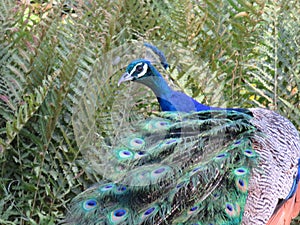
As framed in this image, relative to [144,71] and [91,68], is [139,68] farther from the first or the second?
[91,68]

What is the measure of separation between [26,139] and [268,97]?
1224 mm

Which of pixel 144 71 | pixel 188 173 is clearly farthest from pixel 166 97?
pixel 188 173

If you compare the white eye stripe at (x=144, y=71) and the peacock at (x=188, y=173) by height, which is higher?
the white eye stripe at (x=144, y=71)

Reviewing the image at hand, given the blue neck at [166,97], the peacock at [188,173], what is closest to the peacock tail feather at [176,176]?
the peacock at [188,173]

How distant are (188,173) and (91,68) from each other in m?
0.92

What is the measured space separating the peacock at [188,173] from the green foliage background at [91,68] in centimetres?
46

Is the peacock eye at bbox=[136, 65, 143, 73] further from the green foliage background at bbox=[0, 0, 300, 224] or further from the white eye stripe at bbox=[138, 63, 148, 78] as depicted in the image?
the green foliage background at bbox=[0, 0, 300, 224]

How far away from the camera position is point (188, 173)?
2.37 meters

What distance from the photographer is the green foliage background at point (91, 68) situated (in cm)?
298

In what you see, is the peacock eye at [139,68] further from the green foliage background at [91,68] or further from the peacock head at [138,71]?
the green foliage background at [91,68]

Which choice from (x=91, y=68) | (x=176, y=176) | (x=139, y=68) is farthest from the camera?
(x=91, y=68)

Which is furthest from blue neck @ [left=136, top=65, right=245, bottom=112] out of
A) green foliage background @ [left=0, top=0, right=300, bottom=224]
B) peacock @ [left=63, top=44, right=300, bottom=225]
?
green foliage background @ [left=0, top=0, right=300, bottom=224]

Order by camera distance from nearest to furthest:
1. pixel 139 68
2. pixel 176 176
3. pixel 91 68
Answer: pixel 176 176 → pixel 139 68 → pixel 91 68

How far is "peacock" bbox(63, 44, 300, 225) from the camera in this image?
2328mm
